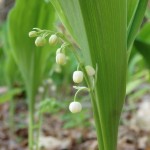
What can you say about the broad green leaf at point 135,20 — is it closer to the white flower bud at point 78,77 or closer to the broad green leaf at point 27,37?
the white flower bud at point 78,77

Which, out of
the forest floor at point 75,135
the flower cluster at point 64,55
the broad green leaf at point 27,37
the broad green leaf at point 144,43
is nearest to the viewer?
the flower cluster at point 64,55

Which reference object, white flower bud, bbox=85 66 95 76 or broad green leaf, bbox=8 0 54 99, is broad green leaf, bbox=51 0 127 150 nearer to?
white flower bud, bbox=85 66 95 76

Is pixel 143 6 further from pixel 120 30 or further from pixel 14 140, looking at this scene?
pixel 14 140

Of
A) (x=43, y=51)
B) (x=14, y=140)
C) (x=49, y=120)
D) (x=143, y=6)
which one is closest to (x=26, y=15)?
(x=43, y=51)

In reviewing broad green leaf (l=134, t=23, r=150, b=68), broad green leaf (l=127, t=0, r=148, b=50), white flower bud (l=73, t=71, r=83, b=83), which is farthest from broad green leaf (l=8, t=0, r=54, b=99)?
white flower bud (l=73, t=71, r=83, b=83)

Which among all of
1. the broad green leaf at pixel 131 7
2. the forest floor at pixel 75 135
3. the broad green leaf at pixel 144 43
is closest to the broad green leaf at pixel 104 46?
the broad green leaf at pixel 131 7

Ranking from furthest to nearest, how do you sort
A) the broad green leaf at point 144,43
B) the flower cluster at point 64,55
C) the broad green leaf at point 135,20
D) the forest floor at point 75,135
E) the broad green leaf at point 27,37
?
1. the forest floor at point 75,135
2. the broad green leaf at point 27,37
3. the broad green leaf at point 144,43
4. the broad green leaf at point 135,20
5. the flower cluster at point 64,55

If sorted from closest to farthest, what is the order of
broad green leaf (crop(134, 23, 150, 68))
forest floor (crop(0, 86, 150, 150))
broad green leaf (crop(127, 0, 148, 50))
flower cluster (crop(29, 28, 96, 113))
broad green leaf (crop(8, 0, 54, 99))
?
1. flower cluster (crop(29, 28, 96, 113))
2. broad green leaf (crop(127, 0, 148, 50))
3. broad green leaf (crop(134, 23, 150, 68))
4. broad green leaf (crop(8, 0, 54, 99))
5. forest floor (crop(0, 86, 150, 150))

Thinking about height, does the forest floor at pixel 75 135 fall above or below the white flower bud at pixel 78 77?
below
